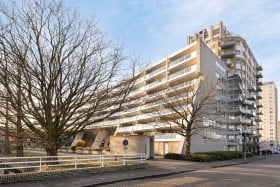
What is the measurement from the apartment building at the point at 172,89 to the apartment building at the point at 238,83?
4674 mm

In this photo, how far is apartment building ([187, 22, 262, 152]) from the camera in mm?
62812

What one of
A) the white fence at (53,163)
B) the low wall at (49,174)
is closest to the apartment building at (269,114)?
the white fence at (53,163)

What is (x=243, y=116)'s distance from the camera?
7069 cm

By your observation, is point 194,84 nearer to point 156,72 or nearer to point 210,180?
point 156,72

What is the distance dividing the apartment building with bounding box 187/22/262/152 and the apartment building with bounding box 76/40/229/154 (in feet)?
15.3

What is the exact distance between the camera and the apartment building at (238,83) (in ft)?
206

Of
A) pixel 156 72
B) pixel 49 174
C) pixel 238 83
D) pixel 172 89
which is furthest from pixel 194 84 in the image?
pixel 49 174

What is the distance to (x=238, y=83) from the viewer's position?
210ft

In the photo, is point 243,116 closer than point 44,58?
No

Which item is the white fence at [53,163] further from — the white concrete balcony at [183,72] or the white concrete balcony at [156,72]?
the white concrete balcony at [156,72]

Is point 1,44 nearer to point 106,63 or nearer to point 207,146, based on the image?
point 106,63

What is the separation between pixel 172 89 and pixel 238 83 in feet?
90.8

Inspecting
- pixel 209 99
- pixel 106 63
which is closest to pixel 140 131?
pixel 209 99

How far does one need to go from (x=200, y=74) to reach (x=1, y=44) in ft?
112
